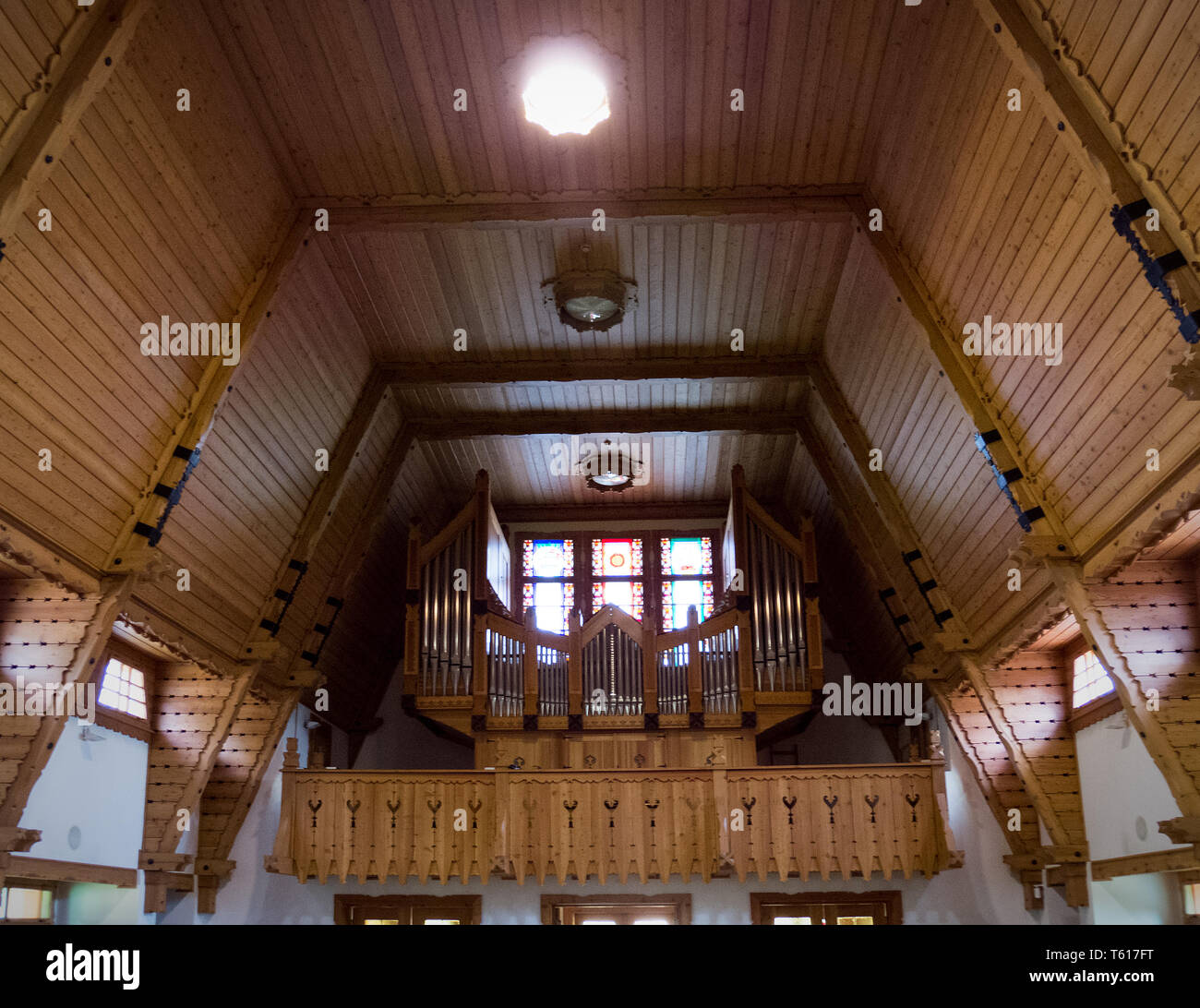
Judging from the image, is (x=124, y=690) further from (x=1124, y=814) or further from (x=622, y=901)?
(x=1124, y=814)

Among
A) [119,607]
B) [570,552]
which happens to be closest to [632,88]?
[119,607]

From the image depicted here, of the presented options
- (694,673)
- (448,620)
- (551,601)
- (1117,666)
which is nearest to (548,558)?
(551,601)

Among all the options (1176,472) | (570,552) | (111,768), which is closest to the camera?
(1176,472)

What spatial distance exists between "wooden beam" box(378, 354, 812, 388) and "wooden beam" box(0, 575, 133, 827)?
369 cm

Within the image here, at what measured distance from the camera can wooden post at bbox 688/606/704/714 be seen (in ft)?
36.8

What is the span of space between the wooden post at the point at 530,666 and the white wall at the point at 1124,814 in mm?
4826

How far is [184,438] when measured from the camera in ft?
24.7

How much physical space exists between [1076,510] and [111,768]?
722 centimetres

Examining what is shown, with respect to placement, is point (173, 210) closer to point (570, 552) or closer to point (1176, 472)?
point (1176, 472)

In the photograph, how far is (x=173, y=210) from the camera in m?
6.76

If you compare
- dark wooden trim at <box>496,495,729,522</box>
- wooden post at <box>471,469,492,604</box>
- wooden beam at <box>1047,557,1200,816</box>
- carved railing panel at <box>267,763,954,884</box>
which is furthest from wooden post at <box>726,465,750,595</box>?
wooden beam at <box>1047,557,1200,816</box>

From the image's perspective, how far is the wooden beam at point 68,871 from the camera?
7523 millimetres

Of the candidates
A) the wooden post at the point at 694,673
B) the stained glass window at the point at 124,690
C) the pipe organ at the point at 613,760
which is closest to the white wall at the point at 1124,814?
the pipe organ at the point at 613,760
